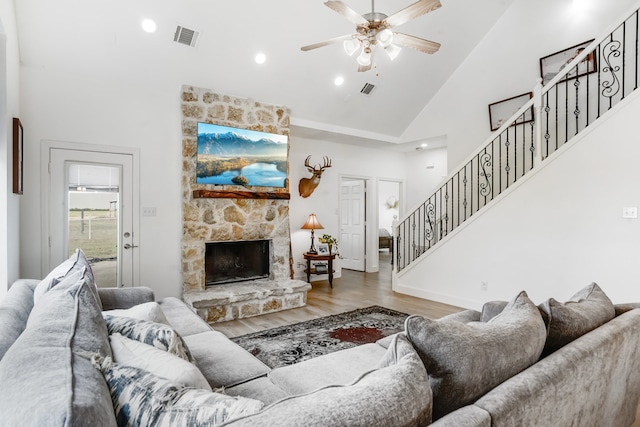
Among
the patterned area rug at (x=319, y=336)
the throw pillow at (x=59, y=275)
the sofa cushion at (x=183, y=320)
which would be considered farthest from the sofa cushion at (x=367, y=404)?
the patterned area rug at (x=319, y=336)

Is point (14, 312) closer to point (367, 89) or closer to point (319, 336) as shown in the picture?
point (319, 336)

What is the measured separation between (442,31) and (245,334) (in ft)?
16.6

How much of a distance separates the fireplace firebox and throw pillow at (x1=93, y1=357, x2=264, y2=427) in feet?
13.8

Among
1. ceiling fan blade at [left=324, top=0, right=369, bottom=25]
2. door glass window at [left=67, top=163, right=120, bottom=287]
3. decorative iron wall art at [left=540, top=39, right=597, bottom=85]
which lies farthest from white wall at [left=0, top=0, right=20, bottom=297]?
decorative iron wall art at [left=540, top=39, right=597, bottom=85]

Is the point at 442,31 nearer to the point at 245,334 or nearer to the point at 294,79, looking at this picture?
the point at 294,79

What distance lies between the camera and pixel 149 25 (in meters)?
3.82

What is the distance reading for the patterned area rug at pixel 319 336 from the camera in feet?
11.0

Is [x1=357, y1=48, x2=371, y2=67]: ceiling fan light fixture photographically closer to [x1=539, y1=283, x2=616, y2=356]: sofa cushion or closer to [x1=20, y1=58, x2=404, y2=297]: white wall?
[x1=20, y1=58, x2=404, y2=297]: white wall

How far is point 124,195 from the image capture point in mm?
4340

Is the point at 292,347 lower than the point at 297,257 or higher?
lower

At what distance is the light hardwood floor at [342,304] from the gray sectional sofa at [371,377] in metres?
2.29

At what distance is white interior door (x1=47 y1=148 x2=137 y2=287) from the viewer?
13.0ft

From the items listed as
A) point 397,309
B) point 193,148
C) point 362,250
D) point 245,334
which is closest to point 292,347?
point 245,334

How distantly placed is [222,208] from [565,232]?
4.25 metres
